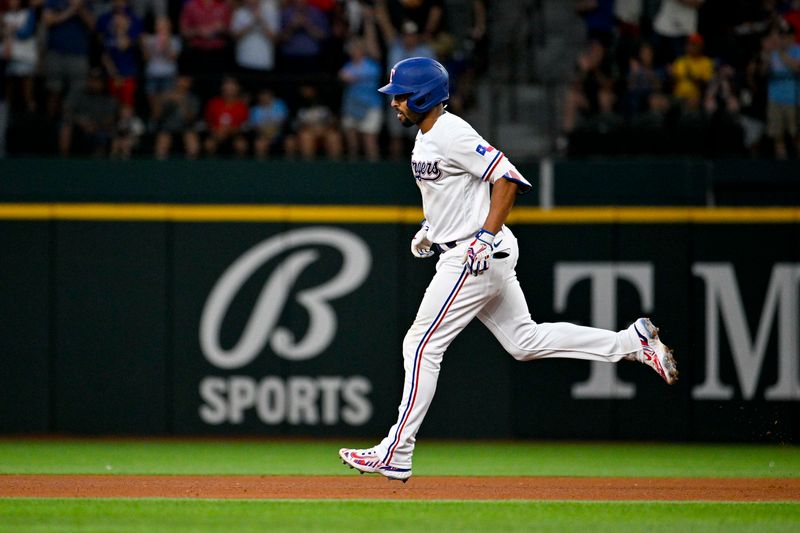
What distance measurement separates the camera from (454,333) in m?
7.19

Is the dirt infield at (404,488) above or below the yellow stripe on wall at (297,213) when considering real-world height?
below

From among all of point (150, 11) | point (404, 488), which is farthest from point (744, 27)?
point (404, 488)

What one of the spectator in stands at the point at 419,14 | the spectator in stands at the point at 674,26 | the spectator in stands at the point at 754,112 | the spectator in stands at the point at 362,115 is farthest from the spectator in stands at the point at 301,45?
the spectator in stands at the point at 754,112

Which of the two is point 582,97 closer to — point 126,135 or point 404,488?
point 126,135

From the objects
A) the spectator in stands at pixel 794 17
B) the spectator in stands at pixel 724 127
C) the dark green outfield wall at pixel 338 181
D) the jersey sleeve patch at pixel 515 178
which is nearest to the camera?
the jersey sleeve patch at pixel 515 178

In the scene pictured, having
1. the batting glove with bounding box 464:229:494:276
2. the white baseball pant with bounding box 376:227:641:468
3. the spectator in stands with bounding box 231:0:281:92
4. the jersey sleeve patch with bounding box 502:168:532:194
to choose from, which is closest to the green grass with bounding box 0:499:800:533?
the white baseball pant with bounding box 376:227:641:468

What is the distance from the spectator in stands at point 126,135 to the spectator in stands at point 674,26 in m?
5.24

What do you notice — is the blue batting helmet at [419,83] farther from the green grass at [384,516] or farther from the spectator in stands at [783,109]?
the spectator in stands at [783,109]

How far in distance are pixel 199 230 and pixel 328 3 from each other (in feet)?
10.5

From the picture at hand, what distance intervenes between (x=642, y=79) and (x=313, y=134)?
3.23 meters

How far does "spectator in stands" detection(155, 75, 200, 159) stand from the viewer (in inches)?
467

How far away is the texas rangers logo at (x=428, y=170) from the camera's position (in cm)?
704

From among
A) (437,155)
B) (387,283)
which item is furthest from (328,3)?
(437,155)

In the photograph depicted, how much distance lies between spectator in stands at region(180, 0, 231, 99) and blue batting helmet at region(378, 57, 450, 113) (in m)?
5.88
